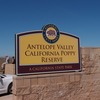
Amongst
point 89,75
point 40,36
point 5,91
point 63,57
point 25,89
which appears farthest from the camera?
point 5,91

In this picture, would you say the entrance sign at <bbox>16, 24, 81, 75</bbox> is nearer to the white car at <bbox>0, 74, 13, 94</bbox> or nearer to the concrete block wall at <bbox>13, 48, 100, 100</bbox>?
the concrete block wall at <bbox>13, 48, 100, 100</bbox>

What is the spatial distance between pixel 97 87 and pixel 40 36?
302 cm

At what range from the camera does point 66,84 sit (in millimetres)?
8562

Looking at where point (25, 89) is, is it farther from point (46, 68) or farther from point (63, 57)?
point (63, 57)

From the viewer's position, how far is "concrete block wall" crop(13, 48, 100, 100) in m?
7.60

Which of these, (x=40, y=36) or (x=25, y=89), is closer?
(x=25, y=89)

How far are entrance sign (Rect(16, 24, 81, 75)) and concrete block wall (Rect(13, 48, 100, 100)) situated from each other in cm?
24

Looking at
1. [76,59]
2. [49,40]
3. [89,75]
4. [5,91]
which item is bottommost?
[5,91]

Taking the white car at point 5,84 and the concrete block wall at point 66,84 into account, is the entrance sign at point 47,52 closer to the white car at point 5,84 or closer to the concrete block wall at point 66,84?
the concrete block wall at point 66,84

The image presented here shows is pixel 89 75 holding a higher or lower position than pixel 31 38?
lower

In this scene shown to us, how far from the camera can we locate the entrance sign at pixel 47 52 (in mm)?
7719

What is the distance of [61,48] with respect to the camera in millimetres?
8609

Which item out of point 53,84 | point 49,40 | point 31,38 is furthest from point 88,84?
point 31,38

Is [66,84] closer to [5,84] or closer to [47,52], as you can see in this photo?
[47,52]
